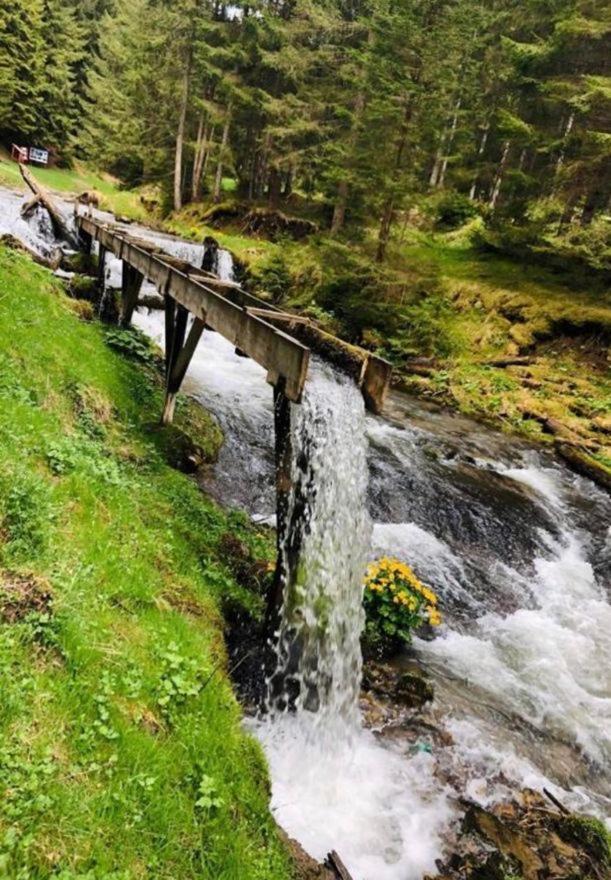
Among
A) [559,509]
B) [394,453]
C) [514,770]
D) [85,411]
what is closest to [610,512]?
[559,509]

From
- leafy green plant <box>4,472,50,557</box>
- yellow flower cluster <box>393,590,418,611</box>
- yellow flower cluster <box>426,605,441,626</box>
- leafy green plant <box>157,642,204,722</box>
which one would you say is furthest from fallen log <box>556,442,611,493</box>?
leafy green plant <box>4,472,50,557</box>

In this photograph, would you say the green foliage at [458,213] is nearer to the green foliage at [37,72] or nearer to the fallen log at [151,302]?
the fallen log at [151,302]

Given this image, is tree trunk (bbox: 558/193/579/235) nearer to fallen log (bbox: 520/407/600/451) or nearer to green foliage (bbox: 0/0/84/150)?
fallen log (bbox: 520/407/600/451)

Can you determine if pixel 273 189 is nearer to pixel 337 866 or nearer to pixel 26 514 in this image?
pixel 26 514

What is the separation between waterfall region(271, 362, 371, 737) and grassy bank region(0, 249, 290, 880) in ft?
3.37

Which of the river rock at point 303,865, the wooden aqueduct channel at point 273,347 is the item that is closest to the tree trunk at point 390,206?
the wooden aqueduct channel at point 273,347

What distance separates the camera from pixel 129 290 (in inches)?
508

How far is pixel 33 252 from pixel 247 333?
41.0ft

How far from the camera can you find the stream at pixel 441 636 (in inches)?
213

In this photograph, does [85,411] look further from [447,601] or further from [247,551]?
[447,601]

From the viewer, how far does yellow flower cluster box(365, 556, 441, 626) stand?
25.5 ft

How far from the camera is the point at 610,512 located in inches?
521

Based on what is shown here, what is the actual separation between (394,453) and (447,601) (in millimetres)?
4909

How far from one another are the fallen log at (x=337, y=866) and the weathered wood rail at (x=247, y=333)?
13.4 feet
